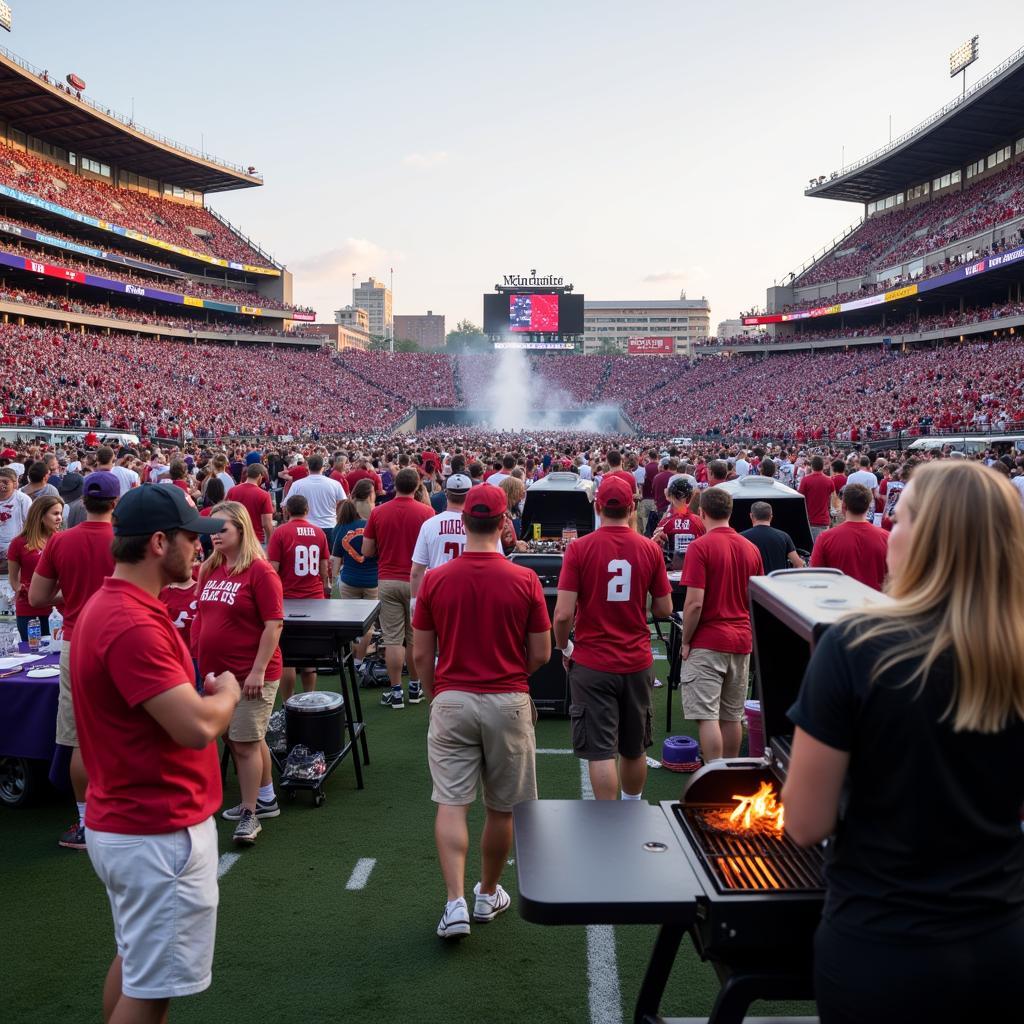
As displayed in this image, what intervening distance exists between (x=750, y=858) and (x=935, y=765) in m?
0.99

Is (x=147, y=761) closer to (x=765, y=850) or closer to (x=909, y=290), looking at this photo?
(x=765, y=850)

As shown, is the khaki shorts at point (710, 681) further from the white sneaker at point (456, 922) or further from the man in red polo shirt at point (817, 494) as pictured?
the man in red polo shirt at point (817, 494)

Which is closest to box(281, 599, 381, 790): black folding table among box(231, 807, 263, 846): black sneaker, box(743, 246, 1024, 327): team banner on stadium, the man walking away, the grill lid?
the grill lid

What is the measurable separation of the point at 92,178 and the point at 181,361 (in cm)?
1745

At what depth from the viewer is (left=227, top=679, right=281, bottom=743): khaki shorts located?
525 cm

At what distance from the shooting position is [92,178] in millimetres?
60156

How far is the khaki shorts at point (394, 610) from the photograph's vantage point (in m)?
8.05

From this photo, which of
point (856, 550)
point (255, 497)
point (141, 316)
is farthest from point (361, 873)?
point (141, 316)

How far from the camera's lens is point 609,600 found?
4.91 m

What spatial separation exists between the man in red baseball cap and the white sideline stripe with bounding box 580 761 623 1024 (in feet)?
2.39

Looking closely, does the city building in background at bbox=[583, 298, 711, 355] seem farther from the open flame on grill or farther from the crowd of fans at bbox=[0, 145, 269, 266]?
the open flame on grill

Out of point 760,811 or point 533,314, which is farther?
point 533,314

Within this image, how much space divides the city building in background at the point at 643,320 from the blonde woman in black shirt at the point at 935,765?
163 metres

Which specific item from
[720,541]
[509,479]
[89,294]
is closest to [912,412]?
[509,479]
